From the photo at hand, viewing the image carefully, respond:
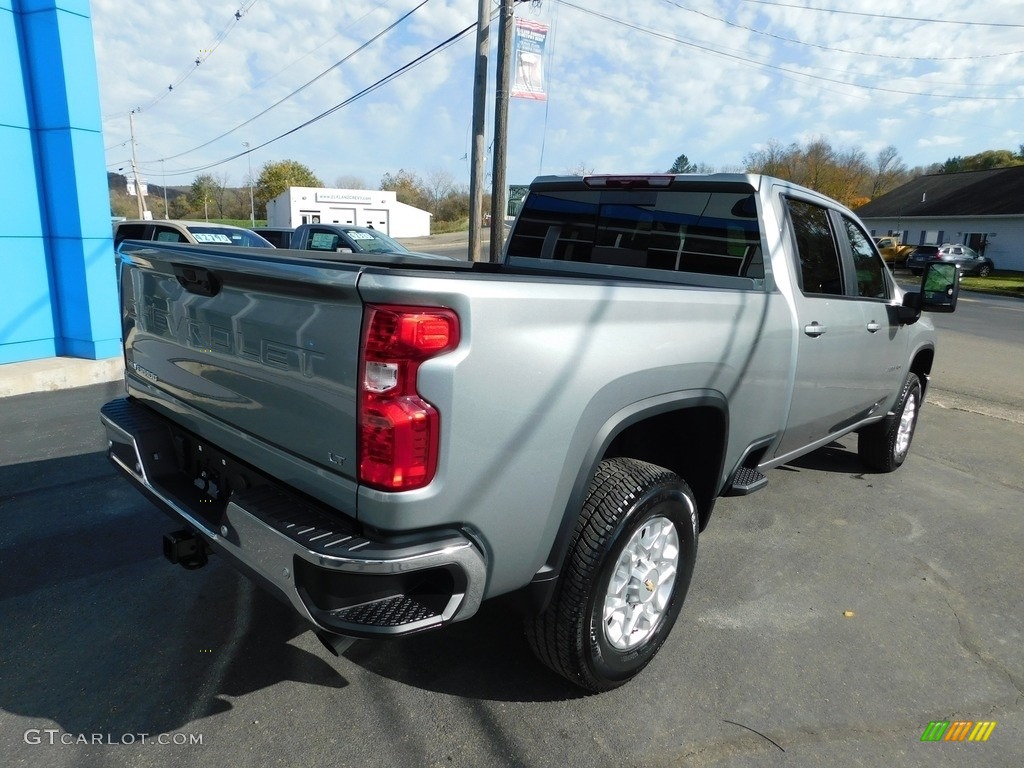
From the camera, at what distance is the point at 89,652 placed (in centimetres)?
271

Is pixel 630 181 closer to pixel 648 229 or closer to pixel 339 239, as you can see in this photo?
pixel 648 229

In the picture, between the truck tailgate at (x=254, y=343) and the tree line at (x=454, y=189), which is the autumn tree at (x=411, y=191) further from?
the truck tailgate at (x=254, y=343)

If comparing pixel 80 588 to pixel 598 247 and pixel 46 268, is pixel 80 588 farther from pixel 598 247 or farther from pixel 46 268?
pixel 46 268

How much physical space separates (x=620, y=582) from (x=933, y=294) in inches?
128

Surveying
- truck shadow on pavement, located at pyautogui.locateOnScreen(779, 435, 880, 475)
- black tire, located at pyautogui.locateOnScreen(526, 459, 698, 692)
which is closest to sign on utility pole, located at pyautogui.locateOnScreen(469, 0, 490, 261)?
truck shadow on pavement, located at pyautogui.locateOnScreen(779, 435, 880, 475)

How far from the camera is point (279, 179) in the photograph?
80562 mm

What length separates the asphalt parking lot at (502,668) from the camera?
2311 mm

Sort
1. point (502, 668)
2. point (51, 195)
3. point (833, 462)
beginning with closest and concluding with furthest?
point (502, 668) → point (833, 462) → point (51, 195)

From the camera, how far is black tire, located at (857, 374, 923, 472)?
498cm

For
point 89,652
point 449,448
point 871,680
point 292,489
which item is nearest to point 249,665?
point 89,652

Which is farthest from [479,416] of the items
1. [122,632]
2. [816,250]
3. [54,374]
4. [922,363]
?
[54,374]

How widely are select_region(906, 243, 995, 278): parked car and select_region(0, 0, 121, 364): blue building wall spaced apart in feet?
102

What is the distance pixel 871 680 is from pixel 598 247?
2502 millimetres

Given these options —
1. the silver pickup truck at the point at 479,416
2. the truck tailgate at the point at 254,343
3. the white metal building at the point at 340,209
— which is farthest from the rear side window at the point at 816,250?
the white metal building at the point at 340,209
